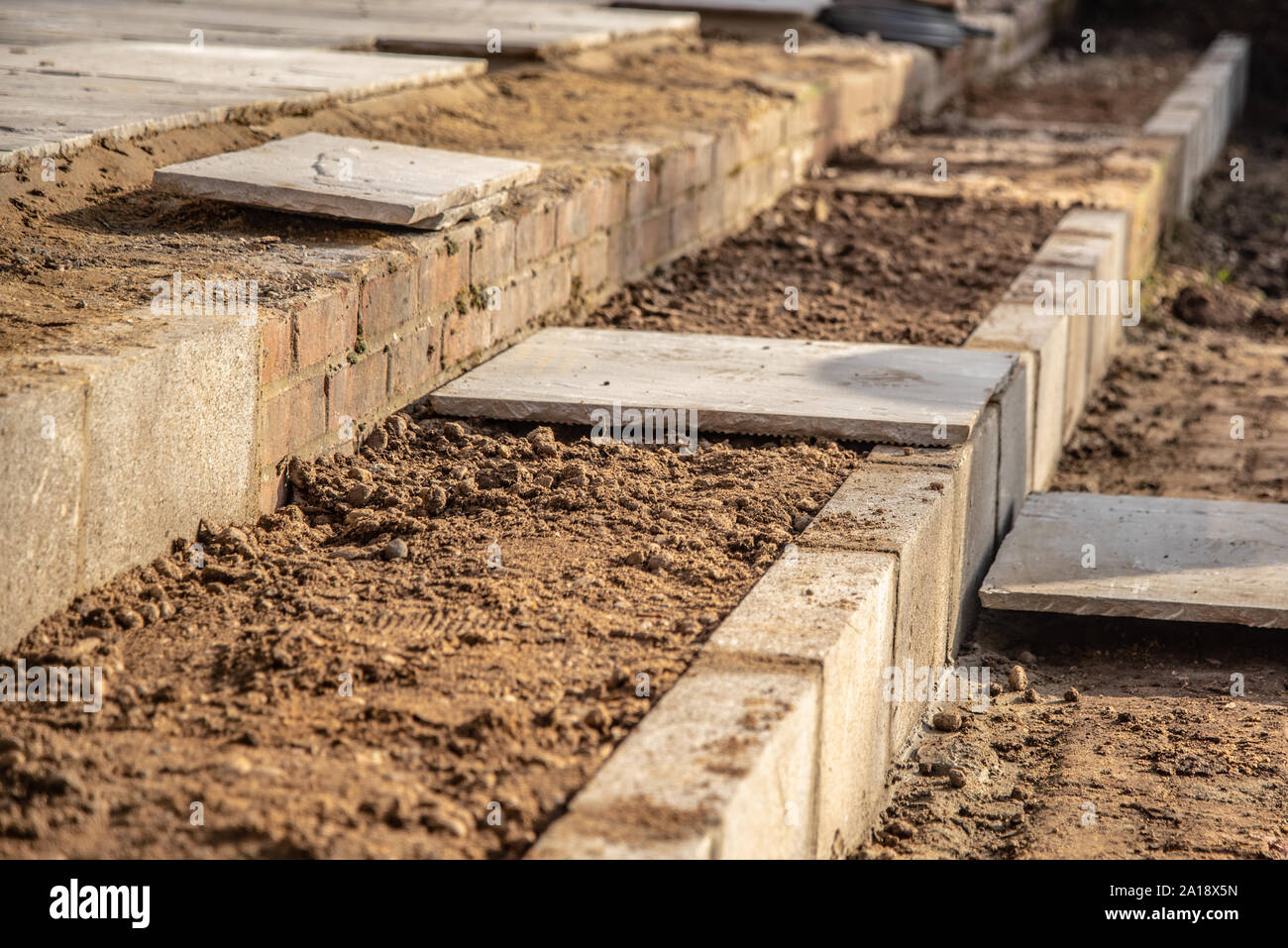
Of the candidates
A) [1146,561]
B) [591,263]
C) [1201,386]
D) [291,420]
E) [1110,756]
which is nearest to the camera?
[1110,756]

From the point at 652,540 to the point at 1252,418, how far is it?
3805 millimetres

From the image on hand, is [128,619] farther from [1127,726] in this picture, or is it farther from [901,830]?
[1127,726]

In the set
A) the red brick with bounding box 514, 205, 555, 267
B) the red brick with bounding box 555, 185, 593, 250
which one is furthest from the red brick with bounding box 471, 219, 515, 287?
the red brick with bounding box 555, 185, 593, 250

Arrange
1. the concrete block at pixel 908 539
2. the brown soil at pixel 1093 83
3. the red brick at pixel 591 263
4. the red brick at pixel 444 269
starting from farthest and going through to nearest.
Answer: the brown soil at pixel 1093 83, the red brick at pixel 591 263, the red brick at pixel 444 269, the concrete block at pixel 908 539

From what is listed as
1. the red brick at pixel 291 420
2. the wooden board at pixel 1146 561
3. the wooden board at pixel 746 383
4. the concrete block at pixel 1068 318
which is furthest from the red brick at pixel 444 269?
the concrete block at pixel 1068 318

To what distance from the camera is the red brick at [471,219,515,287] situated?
4.25m

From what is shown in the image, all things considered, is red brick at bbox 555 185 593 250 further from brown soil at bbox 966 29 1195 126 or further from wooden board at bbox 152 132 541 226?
brown soil at bbox 966 29 1195 126

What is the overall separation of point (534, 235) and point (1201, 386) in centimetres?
343

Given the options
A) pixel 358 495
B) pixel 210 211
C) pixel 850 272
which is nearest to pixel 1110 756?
pixel 358 495

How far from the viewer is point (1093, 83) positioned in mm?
14258

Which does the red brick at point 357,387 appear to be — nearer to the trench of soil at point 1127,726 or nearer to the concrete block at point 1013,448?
the trench of soil at point 1127,726

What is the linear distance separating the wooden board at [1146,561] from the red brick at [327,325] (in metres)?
1.75

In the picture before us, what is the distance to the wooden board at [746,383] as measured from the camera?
380 cm
